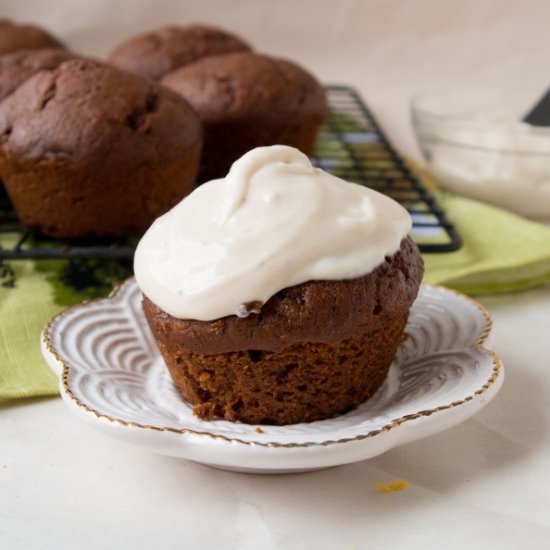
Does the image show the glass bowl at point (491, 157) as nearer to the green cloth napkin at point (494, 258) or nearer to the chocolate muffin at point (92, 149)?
the green cloth napkin at point (494, 258)

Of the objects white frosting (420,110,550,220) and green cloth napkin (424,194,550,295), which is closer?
green cloth napkin (424,194,550,295)

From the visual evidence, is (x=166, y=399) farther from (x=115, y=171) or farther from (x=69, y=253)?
(x=115, y=171)

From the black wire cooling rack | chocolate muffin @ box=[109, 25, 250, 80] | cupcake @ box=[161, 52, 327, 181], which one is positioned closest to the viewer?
the black wire cooling rack

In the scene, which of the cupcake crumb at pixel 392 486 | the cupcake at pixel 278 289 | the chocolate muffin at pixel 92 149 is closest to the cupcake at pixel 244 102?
the chocolate muffin at pixel 92 149

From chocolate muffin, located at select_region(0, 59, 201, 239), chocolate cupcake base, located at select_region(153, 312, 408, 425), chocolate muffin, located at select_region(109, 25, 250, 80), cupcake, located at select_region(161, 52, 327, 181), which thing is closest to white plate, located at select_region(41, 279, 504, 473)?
chocolate cupcake base, located at select_region(153, 312, 408, 425)

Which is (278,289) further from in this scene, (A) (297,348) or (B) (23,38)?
(B) (23,38)

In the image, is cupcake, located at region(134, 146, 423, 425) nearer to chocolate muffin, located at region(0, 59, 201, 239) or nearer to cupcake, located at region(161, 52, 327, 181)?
chocolate muffin, located at region(0, 59, 201, 239)
